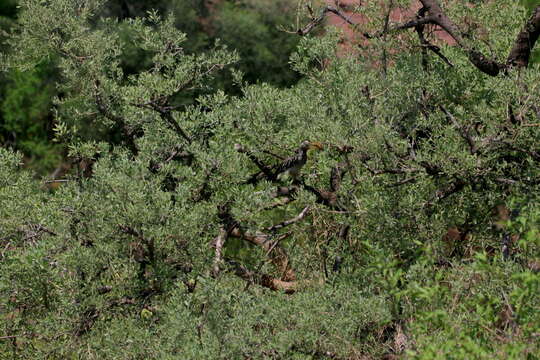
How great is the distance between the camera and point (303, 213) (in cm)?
668

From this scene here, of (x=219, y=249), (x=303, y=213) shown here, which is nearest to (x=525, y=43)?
(x=303, y=213)

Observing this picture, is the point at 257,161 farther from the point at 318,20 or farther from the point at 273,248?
the point at 318,20

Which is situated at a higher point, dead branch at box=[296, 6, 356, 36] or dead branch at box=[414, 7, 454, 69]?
dead branch at box=[414, 7, 454, 69]

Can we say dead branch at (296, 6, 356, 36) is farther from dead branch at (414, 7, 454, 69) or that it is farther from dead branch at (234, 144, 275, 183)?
dead branch at (234, 144, 275, 183)

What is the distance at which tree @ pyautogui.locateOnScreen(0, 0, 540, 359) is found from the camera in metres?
5.65

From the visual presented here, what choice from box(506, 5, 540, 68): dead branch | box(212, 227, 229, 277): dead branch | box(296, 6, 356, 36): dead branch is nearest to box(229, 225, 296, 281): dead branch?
box(212, 227, 229, 277): dead branch

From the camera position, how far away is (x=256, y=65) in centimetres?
2872

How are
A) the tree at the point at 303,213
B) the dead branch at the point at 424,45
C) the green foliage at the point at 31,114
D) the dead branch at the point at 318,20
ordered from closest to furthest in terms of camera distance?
the tree at the point at 303,213
the dead branch at the point at 318,20
the dead branch at the point at 424,45
the green foliage at the point at 31,114

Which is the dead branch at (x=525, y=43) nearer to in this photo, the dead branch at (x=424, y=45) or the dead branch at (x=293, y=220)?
the dead branch at (x=424, y=45)

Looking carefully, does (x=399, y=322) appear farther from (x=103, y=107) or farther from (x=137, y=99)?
(x=103, y=107)

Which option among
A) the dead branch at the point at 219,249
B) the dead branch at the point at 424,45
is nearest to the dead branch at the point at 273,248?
the dead branch at the point at 219,249

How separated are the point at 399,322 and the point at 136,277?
207cm

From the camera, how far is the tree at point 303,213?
5648 mm

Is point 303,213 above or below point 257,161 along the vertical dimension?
below
